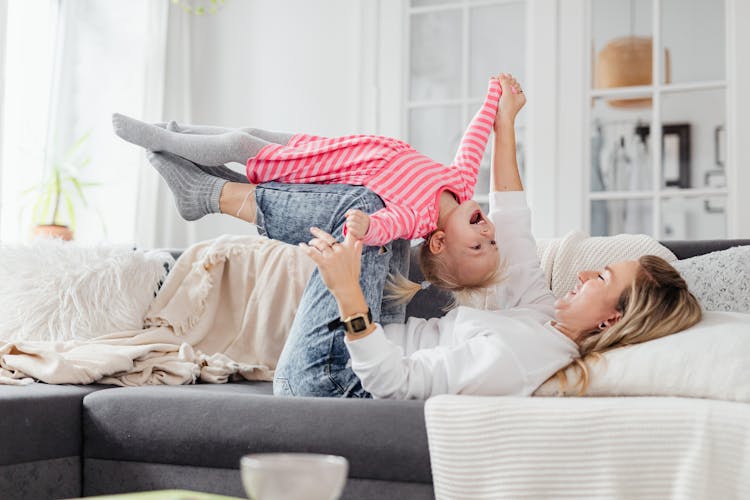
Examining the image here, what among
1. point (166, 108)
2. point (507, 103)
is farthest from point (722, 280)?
point (166, 108)

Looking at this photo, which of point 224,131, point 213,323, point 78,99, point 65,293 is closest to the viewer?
point 224,131

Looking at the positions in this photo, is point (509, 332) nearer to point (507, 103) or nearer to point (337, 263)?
point (337, 263)

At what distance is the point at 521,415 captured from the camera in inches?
56.1

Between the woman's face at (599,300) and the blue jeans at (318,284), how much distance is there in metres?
0.42

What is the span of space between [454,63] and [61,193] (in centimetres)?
186

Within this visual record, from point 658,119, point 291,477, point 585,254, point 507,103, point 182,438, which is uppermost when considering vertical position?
point 658,119

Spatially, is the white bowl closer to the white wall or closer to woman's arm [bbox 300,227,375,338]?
woman's arm [bbox 300,227,375,338]

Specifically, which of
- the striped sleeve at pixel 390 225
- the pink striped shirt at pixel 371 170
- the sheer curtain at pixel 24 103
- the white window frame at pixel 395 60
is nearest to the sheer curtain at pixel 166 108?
the sheer curtain at pixel 24 103

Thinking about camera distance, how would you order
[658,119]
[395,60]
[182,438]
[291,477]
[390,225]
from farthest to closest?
[395,60] < [658,119] < [390,225] < [182,438] < [291,477]

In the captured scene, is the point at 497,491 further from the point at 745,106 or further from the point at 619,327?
the point at 745,106

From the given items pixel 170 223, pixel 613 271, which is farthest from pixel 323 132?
pixel 613 271

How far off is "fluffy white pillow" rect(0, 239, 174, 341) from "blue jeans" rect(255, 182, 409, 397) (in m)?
0.65

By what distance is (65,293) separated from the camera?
242 centimetres

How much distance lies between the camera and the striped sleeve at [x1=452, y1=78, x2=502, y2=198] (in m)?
2.12
